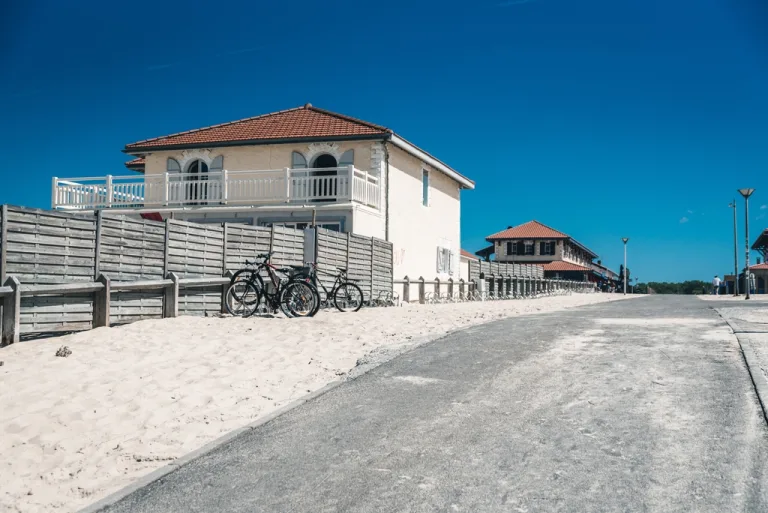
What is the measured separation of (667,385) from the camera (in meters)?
6.33

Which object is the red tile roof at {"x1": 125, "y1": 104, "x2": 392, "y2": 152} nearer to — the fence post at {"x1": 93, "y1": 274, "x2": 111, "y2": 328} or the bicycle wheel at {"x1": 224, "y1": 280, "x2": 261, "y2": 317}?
the bicycle wheel at {"x1": 224, "y1": 280, "x2": 261, "y2": 317}

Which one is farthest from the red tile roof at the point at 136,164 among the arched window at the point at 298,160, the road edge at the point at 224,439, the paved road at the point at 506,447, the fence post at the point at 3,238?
the paved road at the point at 506,447

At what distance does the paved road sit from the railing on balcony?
15.1m

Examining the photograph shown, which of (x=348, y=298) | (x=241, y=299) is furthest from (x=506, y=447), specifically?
(x=348, y=298)

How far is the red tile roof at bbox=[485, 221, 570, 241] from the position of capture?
67819 mm

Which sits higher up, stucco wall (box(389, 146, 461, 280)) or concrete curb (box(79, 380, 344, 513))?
stucco wall (box(389, 146, 461, 280))

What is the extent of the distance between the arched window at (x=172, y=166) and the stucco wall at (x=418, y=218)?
8341 mm

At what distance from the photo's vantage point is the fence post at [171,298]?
11742 millimetres

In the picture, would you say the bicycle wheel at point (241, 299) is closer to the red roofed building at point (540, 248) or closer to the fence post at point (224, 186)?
the fence post at point (224, 186)

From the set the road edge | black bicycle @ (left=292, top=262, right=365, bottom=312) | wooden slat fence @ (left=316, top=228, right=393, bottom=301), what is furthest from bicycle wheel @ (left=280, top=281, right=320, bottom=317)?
the road edge

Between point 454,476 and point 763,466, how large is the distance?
6.32 ft

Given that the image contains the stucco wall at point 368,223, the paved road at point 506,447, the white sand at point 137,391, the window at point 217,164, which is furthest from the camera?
the window at point 217,164

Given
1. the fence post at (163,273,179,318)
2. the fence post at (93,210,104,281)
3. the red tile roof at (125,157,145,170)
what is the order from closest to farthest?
the fence post at (93,210,104,281) < the fence post at (163,273,179,318) < the red tile roof at (125,157,145,170)

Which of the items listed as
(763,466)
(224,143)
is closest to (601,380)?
(763,466)
